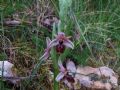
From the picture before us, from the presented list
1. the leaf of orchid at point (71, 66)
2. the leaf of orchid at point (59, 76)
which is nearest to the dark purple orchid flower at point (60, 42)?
the leaf of orchid at point (59, 76)

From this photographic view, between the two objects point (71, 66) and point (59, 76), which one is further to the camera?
point (71, 66)

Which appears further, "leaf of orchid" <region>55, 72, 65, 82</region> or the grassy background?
the grassy background

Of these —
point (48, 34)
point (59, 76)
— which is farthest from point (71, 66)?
point (59, 76)

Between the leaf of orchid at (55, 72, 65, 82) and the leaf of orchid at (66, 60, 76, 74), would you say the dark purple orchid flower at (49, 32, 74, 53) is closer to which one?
the leaf of orchid at (55, 72, 65, 82)

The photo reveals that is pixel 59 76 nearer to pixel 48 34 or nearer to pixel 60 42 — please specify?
pixel 60 42

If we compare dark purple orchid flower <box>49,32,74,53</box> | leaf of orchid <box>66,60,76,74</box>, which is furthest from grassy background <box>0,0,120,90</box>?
dark purple orchid flower <box>49,32,74,53</box>

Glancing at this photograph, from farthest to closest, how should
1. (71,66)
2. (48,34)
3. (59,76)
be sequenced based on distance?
1. (48,34)
2. (71,66)
3. (59,76)

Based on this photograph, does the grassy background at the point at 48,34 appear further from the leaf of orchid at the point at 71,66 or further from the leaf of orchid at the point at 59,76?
the leaf of orchid at the point at 59,76

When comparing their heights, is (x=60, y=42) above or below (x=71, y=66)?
above
